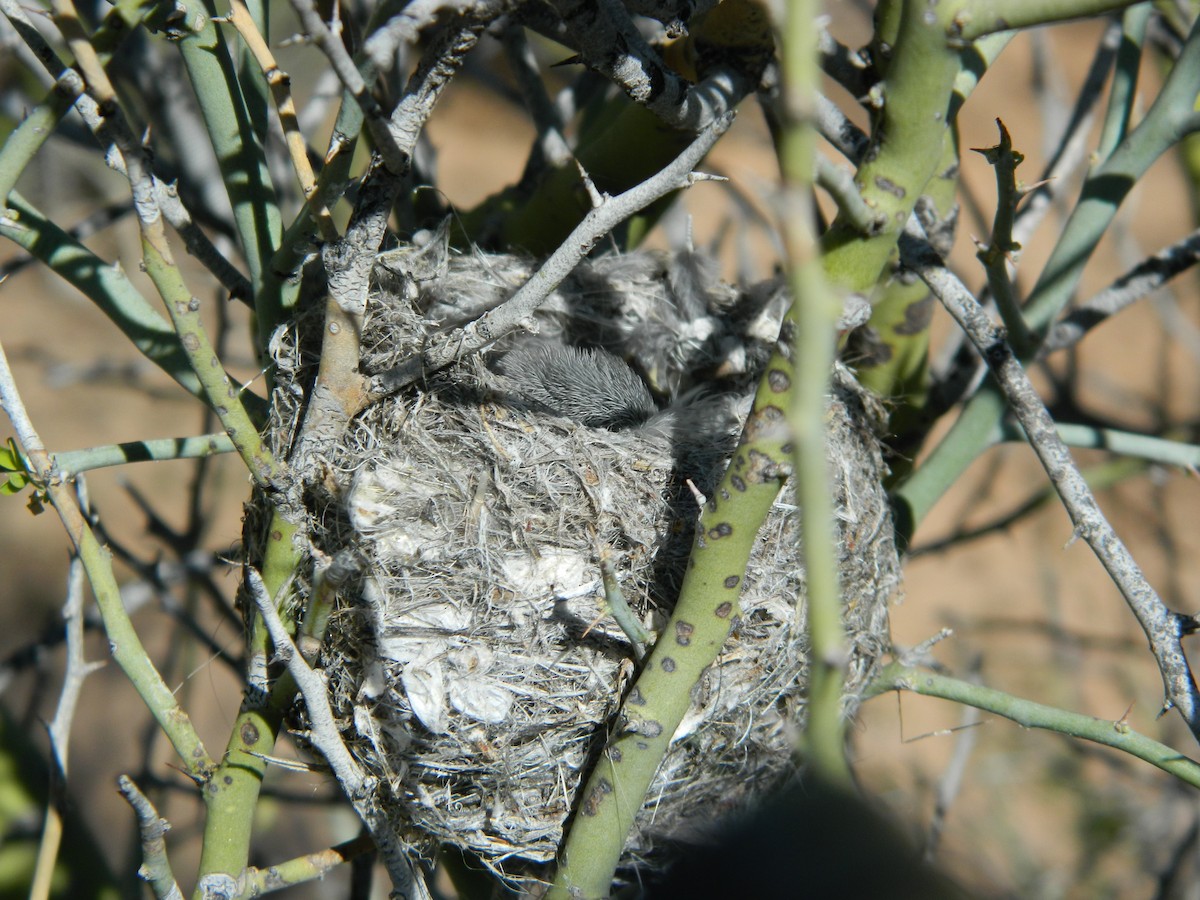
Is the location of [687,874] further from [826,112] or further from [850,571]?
[826,112]

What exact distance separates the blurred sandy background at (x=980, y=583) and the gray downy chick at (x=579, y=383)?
180cm

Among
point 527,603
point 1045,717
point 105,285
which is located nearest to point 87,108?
point 105,285

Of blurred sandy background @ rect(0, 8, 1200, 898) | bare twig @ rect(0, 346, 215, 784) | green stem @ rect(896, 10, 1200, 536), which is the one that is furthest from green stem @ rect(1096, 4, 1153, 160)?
bare twig @ rect(0, 346, 215, 784)

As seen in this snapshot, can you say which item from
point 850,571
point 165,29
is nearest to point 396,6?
point 165,29

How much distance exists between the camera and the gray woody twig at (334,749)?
1.31 metres

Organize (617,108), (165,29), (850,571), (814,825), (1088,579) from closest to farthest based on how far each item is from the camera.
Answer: (814,825), (165,29), (850,571), (617,108), (1088,579)

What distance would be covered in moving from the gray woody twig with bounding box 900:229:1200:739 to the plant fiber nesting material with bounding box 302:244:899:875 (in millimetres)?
346

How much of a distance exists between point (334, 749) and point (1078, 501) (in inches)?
50.1

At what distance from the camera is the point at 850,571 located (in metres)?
1.80

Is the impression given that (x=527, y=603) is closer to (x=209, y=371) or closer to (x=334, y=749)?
(x=334, y=749)

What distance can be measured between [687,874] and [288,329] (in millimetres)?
1154

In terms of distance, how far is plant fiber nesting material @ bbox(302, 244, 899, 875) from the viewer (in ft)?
5.14

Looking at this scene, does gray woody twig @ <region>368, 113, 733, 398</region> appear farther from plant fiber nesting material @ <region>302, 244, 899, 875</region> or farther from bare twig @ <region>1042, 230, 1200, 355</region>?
bare twig @ <region>1042, 230, 1200, 355</region>

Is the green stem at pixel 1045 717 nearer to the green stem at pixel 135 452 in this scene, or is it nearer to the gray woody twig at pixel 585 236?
the gray woody twig at pixel 585 236
